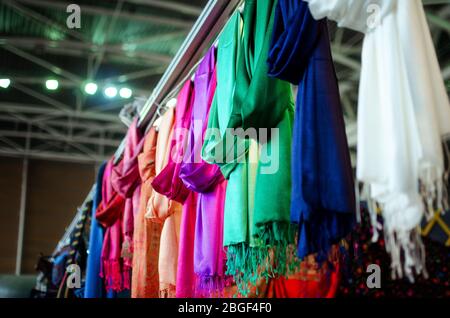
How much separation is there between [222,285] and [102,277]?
200cm

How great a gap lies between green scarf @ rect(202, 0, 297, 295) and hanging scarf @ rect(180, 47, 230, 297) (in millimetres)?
175

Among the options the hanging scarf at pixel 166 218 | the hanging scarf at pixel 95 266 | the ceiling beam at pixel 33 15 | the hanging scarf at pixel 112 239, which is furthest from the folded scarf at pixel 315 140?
the ceiling beam at pixel 33 15

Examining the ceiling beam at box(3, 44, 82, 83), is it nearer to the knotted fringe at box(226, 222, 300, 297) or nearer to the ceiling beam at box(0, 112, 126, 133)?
the ceiling beam at box(0, 112, 126, 133)

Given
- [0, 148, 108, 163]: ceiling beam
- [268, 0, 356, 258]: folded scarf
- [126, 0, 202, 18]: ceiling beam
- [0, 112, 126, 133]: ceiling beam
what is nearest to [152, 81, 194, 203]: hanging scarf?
[268, 0, 356, 258]: folded scarf

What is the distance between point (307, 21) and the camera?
1594mm

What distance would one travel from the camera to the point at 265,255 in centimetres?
177

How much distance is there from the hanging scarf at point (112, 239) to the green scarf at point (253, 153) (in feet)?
6.11

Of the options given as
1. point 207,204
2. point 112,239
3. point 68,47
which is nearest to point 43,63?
point 68,47

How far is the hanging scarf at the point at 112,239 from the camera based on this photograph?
364 cm

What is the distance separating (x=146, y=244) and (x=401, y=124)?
1978 mm

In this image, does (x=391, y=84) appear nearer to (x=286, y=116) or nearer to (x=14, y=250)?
(x=286, y=116)

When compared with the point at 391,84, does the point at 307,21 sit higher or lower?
higher

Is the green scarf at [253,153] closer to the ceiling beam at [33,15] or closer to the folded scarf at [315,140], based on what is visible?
the folded scarf at [315,140]

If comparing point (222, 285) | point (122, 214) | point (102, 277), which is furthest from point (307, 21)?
point (102, 277)
